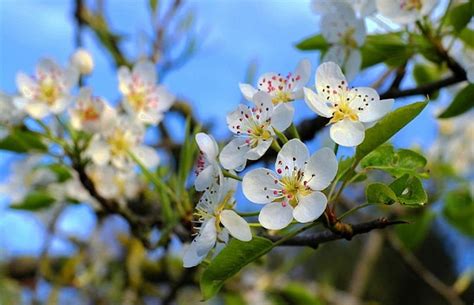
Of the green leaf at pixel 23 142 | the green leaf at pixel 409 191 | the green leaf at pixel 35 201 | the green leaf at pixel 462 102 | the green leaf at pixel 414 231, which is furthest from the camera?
the green leaf at pixel 414 231

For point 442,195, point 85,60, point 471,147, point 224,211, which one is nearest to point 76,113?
point 85,60

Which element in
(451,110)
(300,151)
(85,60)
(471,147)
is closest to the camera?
(300,151)

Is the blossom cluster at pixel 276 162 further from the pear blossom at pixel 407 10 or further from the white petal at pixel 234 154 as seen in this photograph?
the pear blossom at pixel 407 10

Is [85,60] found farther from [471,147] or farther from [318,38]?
[471,147]

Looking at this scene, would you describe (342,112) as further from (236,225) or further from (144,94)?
(144,94)

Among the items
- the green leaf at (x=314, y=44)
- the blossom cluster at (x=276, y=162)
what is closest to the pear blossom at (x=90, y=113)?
the green leaf at (x=314, y=44)

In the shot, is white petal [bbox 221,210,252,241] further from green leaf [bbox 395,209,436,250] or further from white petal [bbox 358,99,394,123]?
green leaf [bbox 395,209,436,250]

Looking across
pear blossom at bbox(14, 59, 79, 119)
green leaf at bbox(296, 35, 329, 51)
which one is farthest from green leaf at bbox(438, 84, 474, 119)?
pear blossom at bbox(14, 59, 79, 119)

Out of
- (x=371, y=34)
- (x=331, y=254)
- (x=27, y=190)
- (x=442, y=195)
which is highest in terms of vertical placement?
(x=371, y=34)

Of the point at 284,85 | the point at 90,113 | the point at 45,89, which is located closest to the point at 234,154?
the point at 284,85
